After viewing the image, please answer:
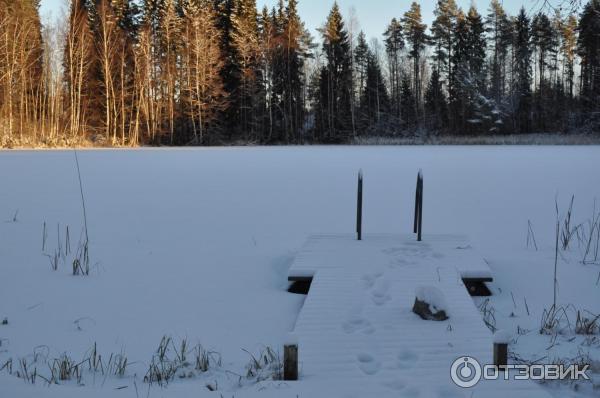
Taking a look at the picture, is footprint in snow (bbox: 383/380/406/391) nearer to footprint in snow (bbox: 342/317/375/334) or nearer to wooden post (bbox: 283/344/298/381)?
wooden post (bbox: 283/344/298/381)

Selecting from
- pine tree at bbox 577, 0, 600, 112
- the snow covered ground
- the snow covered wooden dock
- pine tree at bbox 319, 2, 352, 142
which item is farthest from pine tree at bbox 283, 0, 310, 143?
the snow covered wooden dock

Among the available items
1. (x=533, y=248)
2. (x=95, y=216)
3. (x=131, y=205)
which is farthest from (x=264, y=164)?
(x=533, y=248)

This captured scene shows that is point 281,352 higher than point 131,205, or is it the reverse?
point 131,205

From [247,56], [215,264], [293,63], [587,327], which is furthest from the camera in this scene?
[293,63]

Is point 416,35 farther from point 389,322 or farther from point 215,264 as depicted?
point 389,322

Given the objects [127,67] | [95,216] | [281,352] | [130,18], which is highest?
[130,18]

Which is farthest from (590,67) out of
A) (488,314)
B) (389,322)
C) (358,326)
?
(358,326)

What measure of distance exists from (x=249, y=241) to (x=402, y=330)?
2.59 meters

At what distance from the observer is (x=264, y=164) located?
42.2 ft

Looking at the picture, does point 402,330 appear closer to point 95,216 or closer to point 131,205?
point 95,216

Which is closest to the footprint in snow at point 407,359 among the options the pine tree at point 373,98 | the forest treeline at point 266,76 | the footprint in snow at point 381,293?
the footprint in snow at point 381,293

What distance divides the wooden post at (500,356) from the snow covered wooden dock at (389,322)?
9cm

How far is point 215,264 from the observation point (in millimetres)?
4336

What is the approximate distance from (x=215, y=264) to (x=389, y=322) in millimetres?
1952
